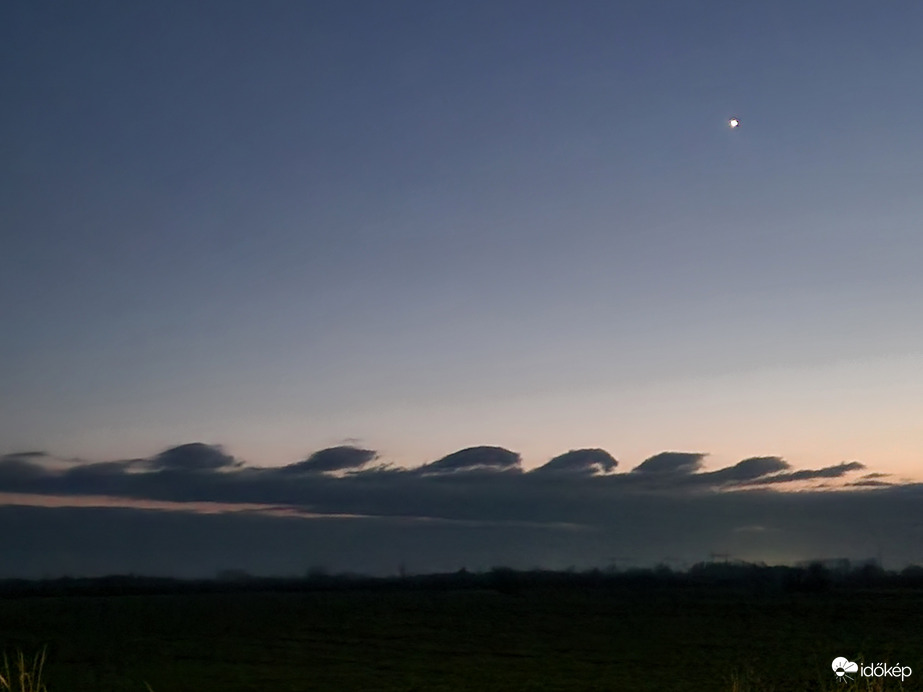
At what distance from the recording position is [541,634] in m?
55.6

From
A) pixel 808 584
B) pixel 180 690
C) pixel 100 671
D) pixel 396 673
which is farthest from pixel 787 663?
pixel 808 584

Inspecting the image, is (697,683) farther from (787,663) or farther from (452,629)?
(452,629)

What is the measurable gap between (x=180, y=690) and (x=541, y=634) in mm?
24819

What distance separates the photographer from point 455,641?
52500 mm

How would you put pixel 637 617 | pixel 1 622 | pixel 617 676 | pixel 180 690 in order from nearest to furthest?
pixel 180 690 < pixel 617 676 < pixel 1 622 < pixel 637 617

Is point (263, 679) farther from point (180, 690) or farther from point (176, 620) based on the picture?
point (176, 620)

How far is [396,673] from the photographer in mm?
40438

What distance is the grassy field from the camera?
37.8m

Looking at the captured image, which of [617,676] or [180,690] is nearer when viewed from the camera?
[180,690]

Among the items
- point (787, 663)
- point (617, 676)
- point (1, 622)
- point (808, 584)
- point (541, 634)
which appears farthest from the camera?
point (808, 584)

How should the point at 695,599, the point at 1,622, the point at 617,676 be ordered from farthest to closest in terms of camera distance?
the point at 695,599 < the point at 1,622 < the point at 617,676

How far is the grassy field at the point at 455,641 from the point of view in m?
37.8

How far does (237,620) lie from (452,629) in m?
12.6

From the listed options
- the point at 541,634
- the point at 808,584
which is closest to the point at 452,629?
the point at 541,634
